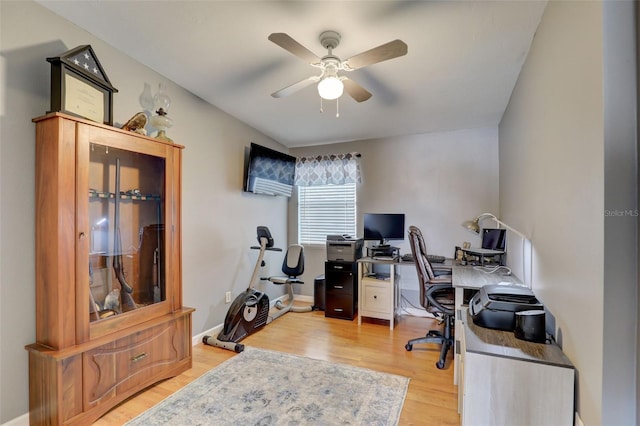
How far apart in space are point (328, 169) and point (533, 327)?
3.13 m

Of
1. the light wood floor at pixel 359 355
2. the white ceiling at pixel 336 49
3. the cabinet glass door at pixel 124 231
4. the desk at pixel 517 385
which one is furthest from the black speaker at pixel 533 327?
the cabinet glass door at pixel 124 231

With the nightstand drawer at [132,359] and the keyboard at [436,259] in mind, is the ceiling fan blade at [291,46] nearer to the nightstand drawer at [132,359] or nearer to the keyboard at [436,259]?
the nightstand drawer at [132,359]

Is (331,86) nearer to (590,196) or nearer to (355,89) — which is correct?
(355,89)

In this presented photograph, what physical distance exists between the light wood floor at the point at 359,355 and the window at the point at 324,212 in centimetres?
118

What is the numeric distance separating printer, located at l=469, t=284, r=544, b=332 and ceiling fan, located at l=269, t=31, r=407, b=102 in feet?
4.82

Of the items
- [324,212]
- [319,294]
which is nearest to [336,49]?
[324,212]

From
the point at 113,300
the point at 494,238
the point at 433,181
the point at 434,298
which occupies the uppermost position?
the point at 433,181

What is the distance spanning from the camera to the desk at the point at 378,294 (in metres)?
3.39

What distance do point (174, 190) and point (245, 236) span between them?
1.36 metres

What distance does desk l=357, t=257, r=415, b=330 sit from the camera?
339 cm

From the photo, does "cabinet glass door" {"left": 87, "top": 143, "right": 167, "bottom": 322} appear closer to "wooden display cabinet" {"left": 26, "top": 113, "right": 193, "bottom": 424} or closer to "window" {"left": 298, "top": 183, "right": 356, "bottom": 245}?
"wooden display cabinet" {"left": 26, "top": 113, "right": 193, "bottom": 424}

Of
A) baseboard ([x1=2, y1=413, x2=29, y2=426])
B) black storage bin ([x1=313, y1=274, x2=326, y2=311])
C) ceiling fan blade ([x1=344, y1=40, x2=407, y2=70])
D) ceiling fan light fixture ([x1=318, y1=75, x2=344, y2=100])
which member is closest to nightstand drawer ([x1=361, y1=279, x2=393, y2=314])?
black storage bin ([x1=313, y1=274, x2=326, y2=311])

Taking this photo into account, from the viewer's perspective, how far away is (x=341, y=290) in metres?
3.67

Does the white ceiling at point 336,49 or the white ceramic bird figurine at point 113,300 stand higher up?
the white ceiling at point 336,49
